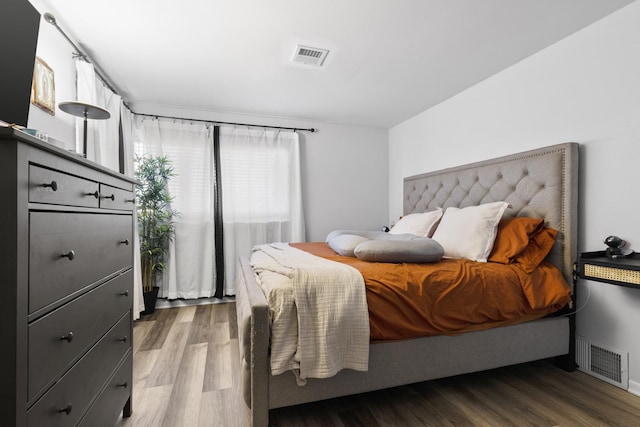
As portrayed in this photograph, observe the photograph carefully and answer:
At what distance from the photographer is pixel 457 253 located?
231 cm

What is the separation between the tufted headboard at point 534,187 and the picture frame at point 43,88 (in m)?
3.34

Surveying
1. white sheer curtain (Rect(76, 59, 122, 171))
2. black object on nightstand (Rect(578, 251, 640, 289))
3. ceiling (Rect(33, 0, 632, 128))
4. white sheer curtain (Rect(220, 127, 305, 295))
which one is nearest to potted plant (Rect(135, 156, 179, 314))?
white sheer curtain (Rect(76, 59, 122, 171))

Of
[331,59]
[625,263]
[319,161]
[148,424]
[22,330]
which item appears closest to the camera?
[22,330]

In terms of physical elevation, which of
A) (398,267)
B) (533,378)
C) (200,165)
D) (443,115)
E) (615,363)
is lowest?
(533,378)

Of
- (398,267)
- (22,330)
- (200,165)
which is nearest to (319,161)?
(200,165)

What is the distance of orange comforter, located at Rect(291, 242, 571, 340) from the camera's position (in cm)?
160

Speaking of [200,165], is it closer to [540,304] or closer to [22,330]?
[22,330]

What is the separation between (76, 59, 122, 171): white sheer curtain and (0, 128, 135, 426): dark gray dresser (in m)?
1.48

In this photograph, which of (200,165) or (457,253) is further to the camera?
(200,165)

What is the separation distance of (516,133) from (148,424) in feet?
10.6

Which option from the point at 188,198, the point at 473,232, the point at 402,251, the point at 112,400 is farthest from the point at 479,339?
the point at 188,198

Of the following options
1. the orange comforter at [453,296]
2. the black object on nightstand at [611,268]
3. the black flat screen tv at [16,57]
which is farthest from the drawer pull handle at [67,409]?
the black object on nightstand at [611,268]

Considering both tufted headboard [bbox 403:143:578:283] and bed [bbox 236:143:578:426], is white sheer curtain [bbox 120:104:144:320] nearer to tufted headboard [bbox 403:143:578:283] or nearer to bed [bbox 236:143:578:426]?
bed [bbox 236:143:578:426]

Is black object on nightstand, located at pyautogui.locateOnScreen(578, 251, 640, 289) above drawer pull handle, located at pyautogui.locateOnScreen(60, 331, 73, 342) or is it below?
above
